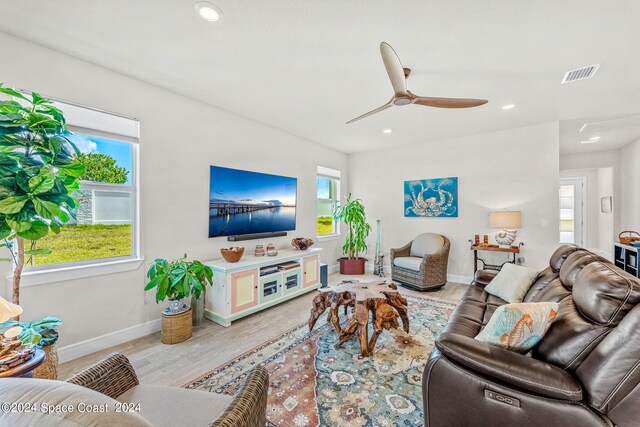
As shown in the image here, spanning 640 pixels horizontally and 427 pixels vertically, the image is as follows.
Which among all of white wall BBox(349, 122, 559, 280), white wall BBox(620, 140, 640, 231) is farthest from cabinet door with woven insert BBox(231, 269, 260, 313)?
white wall BBox(620, 140, 640, 231)

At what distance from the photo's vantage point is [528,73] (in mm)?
2561

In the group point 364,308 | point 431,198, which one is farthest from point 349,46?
point 431,198

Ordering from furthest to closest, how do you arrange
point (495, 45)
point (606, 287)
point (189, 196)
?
point (189, 196), point (495, 45), point (606, 287)

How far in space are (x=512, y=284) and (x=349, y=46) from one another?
2610 millimetres

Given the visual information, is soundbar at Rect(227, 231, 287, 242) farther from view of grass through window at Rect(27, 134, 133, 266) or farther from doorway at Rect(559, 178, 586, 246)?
doorway at Rect(559, 178, 586, 246)

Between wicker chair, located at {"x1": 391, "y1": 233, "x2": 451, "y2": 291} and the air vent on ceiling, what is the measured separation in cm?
258

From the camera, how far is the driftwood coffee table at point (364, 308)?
2.34 metres

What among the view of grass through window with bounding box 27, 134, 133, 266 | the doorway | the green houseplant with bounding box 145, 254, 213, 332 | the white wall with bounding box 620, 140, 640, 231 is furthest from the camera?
the doorway

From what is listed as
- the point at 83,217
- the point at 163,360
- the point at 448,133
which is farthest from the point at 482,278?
the point at 83,217

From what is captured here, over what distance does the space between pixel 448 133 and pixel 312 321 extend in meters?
3.86

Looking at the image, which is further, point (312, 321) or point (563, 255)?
point (312, 321)

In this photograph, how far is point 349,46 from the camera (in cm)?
216

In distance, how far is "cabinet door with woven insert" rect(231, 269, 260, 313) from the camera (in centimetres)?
299

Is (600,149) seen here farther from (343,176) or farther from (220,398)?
(220,398)
